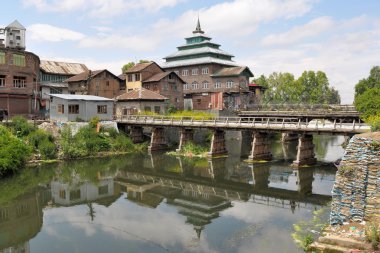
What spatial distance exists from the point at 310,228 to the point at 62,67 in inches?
2397

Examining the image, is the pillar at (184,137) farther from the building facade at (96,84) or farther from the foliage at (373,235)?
the foliage at (373,235)

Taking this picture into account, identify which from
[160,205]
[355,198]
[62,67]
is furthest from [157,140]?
[355,198]

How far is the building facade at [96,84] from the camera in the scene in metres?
61.7

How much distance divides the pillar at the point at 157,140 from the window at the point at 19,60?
19.8 metres

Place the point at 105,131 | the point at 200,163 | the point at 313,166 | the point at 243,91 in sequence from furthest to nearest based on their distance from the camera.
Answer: the point at 243,91
the point at 105,131
the point at 200,163
the point at 313,166

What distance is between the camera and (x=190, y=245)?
663 inches

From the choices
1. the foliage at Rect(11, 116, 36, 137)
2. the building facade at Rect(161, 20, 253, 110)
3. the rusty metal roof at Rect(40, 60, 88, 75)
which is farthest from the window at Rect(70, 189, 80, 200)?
the rusty metal roof at Rect(40, 60, 88, 75)

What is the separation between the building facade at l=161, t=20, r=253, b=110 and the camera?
219 ft

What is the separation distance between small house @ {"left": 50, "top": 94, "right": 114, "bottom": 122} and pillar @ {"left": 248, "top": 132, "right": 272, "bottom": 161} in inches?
851

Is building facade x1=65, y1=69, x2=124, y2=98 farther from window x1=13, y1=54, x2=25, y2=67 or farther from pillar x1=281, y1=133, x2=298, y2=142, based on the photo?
pillar x1=281, y1=133, x2=298, y2=142

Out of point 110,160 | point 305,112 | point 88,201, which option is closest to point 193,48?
point 305,112

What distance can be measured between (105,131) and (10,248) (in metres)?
29.8

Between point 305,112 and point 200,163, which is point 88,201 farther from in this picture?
point 305,112

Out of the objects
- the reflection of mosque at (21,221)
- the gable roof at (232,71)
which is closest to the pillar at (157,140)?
the reflection of mosque at (21,221)
